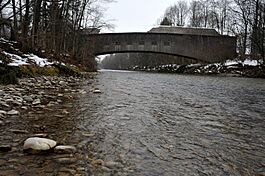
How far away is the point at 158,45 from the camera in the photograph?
42812 mm

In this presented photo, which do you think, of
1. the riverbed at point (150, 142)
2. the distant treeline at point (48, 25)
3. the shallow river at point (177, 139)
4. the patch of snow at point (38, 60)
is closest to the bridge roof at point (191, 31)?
the distant treeline at point (48, 25)

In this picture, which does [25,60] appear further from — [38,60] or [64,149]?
[64,149]

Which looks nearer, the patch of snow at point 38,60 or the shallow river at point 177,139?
the shallow river at point 177,139

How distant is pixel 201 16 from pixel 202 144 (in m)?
67.5

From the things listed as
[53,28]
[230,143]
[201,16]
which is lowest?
[230,143]

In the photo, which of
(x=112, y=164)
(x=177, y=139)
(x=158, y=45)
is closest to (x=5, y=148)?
(x=112, y=164)

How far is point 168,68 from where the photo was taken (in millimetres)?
50531

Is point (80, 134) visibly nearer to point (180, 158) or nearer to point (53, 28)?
point (180, 158)

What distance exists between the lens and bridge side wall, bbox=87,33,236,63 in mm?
42625

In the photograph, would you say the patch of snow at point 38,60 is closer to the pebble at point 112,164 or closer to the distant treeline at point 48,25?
the distant treeline at point 48,25

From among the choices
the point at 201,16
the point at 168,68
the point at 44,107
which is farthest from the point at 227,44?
the point at 44,107

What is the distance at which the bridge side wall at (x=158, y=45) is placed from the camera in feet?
140

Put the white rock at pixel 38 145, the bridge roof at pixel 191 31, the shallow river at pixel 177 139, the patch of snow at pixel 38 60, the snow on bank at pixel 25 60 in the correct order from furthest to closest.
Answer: the bridge roof at pixel 191 31, the patch of snow at pixel 38 60, the snow on bank at pixel 25 60, the white rock at pixel 38 145, the shallow river at pixel 177 139

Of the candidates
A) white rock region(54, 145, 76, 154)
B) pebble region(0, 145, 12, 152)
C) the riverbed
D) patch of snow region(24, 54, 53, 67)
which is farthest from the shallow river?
patch of snow region(24, 54, 53, 67)
